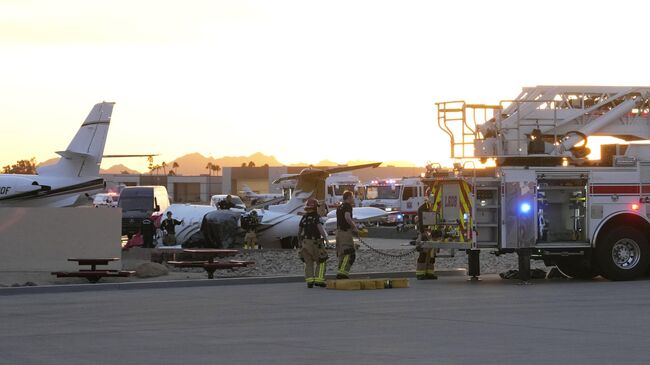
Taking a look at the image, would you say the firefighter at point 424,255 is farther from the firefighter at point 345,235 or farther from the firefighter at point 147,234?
the firefighter at point 147,234

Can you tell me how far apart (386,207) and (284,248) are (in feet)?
84.5

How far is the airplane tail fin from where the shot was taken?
150 ft

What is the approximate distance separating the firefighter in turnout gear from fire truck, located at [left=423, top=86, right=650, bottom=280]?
1306 cm

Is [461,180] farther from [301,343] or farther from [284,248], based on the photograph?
[284,248]

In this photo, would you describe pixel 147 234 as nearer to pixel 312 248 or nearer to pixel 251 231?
pixel 251 231

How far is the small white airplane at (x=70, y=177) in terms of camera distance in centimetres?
4328

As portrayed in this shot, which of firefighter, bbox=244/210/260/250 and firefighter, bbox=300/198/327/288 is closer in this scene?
firefighter, bbox=300/198/327/288

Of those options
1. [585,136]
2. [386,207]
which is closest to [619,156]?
[585,136]

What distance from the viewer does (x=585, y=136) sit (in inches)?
896

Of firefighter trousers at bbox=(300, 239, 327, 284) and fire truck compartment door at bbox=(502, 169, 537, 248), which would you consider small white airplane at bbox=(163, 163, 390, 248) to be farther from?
fire truck compartment door at bbox=(502, 169, 537, 248)

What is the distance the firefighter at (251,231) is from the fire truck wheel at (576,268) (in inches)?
519

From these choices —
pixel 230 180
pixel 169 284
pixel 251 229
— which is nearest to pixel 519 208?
pixel 169 284

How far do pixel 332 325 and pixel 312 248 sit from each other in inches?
270

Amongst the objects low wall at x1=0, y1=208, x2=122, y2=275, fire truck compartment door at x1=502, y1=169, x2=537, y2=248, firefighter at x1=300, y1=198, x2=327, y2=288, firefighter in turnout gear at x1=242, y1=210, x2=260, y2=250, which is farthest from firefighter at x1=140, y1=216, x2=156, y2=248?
fire truck compartment door at x1=502, y1=169, x2=537, y2=248
